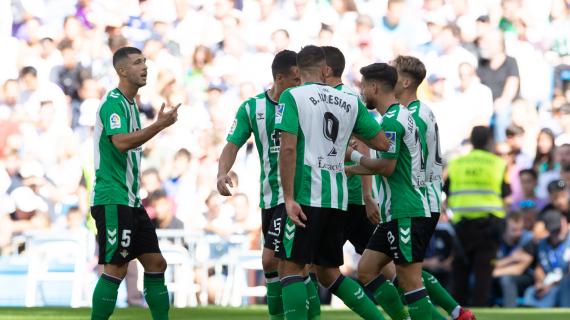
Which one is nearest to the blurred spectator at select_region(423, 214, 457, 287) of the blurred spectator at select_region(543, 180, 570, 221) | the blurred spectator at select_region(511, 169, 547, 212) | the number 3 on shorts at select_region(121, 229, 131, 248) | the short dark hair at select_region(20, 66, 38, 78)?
the blurred spectator at select_region(511, 169, 547, 212)

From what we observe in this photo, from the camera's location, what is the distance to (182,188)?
18578 millimetres

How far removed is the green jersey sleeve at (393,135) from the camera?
9.82 metres

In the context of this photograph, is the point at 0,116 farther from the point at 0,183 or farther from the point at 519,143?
the point at 519,143

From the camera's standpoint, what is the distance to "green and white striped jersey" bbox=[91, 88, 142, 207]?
986 centimetres

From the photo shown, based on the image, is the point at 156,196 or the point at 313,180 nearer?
the point at 313,180

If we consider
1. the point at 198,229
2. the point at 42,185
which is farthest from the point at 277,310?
the point at 42,185

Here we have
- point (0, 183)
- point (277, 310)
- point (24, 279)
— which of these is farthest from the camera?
point (0, 183)

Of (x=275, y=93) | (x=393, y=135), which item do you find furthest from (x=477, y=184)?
(x=393, y=135)

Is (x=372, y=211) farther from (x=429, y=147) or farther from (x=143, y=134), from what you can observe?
(x=143, y=134)

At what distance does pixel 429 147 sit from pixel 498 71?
344 inches

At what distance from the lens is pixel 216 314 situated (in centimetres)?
1513

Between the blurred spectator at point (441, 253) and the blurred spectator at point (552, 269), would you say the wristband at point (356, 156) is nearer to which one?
the blurred spectator at point (441, 253)

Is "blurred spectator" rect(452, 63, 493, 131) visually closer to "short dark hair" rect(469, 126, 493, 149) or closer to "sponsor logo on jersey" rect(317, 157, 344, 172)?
"short dark hair" rect(469, 126, 493, 149)

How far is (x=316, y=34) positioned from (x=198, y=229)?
3.84 metres
